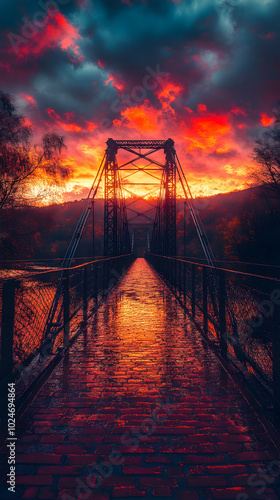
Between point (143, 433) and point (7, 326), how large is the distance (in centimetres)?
141

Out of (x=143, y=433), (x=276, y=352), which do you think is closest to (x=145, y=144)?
(x=276, y=352)

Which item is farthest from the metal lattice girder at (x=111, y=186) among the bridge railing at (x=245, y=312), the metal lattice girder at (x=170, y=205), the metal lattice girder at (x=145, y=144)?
the bridge railing at (x=245, y=312)

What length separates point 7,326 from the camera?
2412mm

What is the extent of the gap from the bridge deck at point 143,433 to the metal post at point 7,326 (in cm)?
43

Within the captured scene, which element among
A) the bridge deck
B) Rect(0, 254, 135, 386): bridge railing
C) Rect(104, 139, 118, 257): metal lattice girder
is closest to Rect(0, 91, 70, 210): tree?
Rect(104, 139, 118, 257): metal lattice girder

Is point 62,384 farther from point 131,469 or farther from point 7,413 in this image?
point 131,469

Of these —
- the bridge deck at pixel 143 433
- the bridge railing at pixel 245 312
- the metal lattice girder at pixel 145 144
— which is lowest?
the bridge deck at pixel 143 433

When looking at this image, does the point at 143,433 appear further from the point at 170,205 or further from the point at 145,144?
the point at 145,144

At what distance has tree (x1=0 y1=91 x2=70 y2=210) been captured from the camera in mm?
12344

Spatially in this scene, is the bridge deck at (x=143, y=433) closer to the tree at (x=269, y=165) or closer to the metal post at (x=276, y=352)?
the metal post at (x=276, y=352)

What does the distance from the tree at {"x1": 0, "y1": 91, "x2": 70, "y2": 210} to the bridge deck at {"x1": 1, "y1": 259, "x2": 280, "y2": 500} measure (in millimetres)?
11097

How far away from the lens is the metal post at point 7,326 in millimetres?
2352

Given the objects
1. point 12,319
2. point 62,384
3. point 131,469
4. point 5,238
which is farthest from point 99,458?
point 5,238

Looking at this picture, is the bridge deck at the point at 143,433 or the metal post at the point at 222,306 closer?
the bridge deck at the point at 143,433
